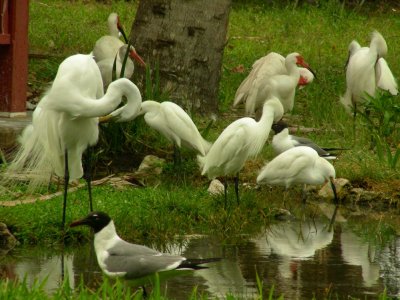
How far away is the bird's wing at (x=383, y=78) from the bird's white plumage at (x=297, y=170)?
11.6 ft

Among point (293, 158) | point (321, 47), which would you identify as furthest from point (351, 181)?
point (321, 47)

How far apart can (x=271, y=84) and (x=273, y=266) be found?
5.58 meters

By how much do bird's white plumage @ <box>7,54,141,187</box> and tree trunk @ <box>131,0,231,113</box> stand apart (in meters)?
3.16

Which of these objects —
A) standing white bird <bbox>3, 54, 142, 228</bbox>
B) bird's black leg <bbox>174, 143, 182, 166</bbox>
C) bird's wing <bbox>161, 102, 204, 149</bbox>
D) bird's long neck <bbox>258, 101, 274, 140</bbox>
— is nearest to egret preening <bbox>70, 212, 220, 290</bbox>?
standing white bird <bbox>3, 54, 142, 228</bbox>

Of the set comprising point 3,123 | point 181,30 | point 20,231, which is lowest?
point 20,231

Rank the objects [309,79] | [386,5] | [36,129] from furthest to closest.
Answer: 1. [386,5]
2. [309,79]
3. [36,129]

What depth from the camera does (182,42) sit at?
12.0m

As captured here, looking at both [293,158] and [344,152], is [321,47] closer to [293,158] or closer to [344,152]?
[344,152]

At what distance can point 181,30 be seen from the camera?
12.0m

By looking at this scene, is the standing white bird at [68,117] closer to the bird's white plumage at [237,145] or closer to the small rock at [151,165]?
the bird's white plumage at [237,145]

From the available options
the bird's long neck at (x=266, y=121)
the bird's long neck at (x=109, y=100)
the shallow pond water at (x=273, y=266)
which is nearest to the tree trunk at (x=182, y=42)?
the bird's long neck at (x=266, y=121)

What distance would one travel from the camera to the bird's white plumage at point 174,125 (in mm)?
9812

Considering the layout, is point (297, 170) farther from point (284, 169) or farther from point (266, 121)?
point (266, 121)

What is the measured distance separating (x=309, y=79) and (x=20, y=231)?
21.4 feet
